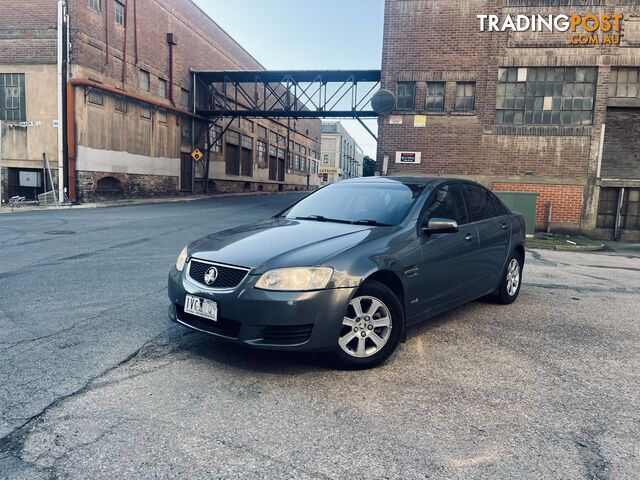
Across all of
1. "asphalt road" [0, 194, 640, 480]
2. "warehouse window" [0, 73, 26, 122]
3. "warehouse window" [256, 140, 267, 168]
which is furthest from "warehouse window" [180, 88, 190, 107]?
"asphalt road" [0, 194, 640, 480]

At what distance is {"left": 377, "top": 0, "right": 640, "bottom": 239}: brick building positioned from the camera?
15812 millimetres

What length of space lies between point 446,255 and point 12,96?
22.6m

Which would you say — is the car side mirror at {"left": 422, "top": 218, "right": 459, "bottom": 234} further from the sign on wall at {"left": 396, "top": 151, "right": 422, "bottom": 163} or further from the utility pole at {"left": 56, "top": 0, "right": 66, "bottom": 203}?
the utility pole at {"left": 56, "top": 0, "right": 66, "bottom": 203}

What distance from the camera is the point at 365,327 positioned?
360 cm

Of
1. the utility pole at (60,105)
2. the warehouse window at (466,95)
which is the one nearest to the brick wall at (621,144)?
the warehouse window at (466,95)

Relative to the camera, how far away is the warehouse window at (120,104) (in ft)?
74.5

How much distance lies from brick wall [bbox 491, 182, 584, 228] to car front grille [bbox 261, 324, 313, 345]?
49.7 feet

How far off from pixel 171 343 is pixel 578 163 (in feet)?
52.6

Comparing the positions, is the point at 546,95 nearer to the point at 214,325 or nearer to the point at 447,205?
the point at 447,205

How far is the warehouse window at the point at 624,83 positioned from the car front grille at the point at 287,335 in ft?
56.0

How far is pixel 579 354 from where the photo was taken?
415 cm

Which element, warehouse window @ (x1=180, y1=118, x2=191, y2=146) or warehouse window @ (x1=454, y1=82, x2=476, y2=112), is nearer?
warehouse window @ (x1=454, y1=82, x2=476, y2=112)

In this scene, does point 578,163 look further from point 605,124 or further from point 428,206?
point 428,206

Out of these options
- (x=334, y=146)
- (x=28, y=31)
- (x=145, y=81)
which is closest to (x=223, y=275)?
(x=28, y=31)
